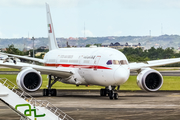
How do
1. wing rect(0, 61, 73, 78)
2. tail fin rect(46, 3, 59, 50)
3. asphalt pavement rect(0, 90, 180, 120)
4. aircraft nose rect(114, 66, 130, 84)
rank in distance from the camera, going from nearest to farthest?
asphalt pavement rect(0, 90, 180, 120), aircraft nose rect(114, 66, 130, 84), wing rect(0, 61, 73, 78), tail fin rect(46, 3, 59, 50)

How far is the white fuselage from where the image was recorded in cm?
3102

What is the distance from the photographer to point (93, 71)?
107 feet

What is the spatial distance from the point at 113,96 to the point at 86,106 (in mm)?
4746

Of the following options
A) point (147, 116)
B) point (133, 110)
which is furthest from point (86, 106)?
point (147, 116)

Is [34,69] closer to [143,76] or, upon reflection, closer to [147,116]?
[143,76]

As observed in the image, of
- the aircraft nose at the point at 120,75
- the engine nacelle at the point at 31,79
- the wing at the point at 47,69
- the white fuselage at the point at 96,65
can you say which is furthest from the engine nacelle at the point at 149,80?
the engine nacelle at the point at 31,79

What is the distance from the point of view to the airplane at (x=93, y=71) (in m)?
31.4

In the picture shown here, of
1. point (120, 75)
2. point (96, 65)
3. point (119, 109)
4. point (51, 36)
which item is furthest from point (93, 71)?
point (51, 36)

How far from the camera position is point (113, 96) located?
32.5 m

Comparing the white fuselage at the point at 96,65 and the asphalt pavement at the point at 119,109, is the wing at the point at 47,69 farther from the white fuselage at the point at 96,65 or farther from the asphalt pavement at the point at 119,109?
the asphalt pavement at the point at 119,109

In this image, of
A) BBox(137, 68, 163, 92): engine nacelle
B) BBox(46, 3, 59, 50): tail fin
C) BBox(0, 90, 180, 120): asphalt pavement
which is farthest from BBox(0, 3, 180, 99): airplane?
BBox(46, 3, 59, 50): tail fin

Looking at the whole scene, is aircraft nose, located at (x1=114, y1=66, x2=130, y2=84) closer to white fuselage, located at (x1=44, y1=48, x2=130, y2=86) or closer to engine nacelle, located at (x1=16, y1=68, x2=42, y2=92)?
white fuselage, located at (x1=44, y1=48, x2=130, y2=86)

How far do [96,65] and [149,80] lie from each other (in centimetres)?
491

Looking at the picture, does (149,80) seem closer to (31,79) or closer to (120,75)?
(120,75)
